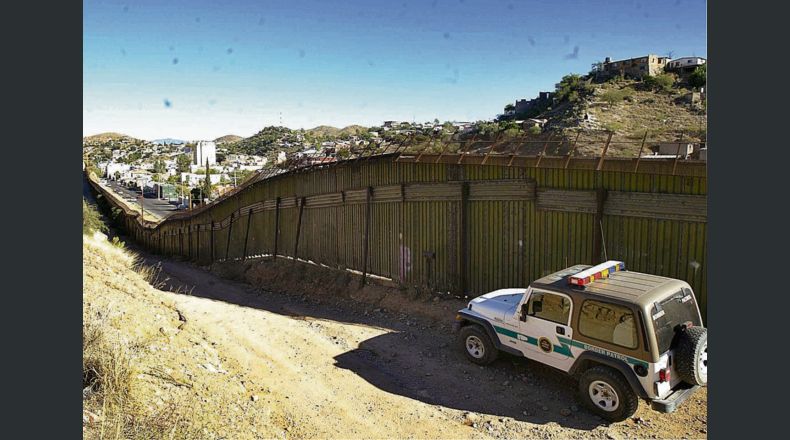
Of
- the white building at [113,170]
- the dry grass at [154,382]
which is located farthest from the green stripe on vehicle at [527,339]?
the white building at [113,170]

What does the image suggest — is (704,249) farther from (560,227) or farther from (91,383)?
(91,383)

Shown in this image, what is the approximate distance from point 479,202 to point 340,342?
5.01 m

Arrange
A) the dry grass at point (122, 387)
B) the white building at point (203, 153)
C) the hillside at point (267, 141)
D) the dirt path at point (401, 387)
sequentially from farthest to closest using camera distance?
the white building at point (203, 153) < the hillside at point (267, 141) < the dirt path at point (401, 387) < the dry grass at point (122, 387)

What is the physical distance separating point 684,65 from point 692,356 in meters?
44.6

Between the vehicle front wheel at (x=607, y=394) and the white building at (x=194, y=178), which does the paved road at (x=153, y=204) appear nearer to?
the white building at (x=194, y=178)

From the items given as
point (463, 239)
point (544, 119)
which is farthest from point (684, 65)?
point (463, 239)

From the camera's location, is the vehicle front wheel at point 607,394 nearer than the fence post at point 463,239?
Yes

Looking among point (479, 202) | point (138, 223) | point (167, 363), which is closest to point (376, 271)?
point (479, 202)

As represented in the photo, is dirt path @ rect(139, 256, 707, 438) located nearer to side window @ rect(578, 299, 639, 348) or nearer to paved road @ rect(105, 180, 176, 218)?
side window @ rect(578, 299, 639, 348)

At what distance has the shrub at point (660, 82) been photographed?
39.5 m

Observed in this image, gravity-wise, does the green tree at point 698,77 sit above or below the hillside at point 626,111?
above

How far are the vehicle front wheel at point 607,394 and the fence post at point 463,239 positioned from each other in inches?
224

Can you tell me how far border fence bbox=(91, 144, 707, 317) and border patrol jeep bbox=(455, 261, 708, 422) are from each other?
2.08 metres

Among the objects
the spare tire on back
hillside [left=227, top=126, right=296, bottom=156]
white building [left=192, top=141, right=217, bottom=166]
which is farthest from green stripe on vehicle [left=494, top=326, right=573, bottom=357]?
white building [left=192, top=141, right=217, bottom=166]
